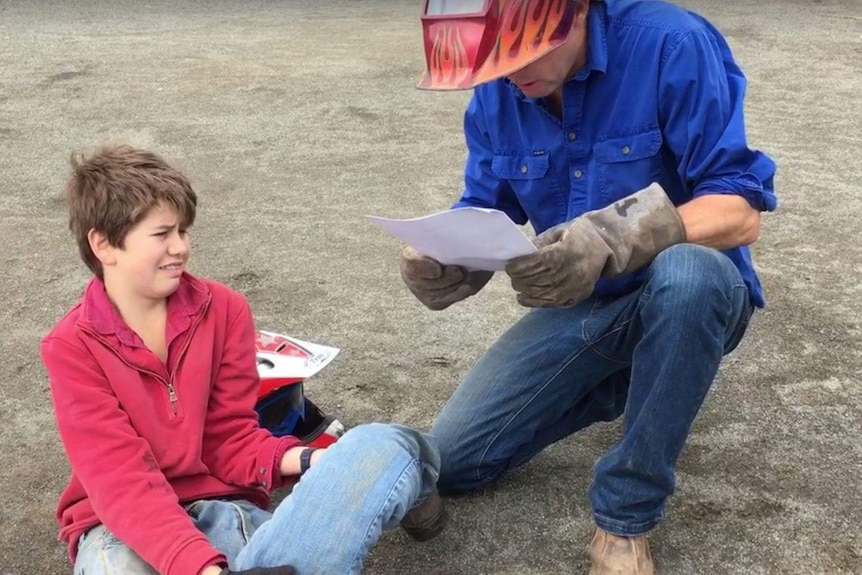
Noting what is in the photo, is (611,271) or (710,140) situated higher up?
(710,140)

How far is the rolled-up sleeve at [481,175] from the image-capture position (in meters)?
2.30

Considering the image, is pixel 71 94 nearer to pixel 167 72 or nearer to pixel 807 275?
pixel 167 72

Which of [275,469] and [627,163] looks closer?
[275,469]

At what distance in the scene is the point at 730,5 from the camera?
33.9 ft

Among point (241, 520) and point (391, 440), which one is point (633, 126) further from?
point (241, 520)

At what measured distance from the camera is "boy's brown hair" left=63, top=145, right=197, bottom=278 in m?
1.73

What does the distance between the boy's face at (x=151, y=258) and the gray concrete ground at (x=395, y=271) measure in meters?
0.77

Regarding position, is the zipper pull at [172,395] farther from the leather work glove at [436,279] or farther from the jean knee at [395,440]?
the leather work glove at [436,279]

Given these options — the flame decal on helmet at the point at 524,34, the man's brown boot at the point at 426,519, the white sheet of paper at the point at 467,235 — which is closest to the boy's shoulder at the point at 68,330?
the white sheet of paper at the point at 467,235

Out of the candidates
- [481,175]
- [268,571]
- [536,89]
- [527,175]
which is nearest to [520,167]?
[527,175]

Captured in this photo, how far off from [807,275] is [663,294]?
1931 millimetres

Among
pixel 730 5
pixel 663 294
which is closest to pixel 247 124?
pixel 663 294

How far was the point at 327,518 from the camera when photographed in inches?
61.9

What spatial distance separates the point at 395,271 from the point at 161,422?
75.1 inches
